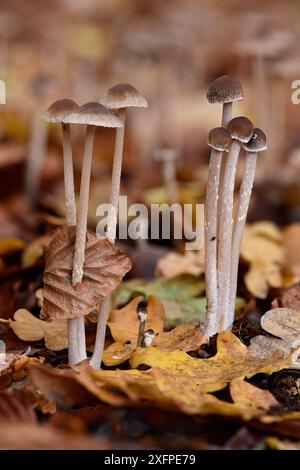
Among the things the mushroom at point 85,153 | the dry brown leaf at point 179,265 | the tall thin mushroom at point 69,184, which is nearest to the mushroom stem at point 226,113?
the mushroom at point 85,153

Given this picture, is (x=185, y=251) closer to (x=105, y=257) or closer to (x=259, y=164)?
(x=105, y=257)

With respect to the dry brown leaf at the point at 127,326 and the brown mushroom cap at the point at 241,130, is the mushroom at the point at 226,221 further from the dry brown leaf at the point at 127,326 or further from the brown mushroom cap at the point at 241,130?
the dry brown leaf at the point at 127,326

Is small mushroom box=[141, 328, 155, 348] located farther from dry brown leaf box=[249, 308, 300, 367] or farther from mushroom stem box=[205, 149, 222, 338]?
dry brown leaf box=[249, 308, 300, 367]

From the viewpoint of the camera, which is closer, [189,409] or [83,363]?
[189,409]

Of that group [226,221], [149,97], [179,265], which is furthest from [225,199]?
[149,97]

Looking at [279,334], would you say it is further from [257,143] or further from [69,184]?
[69,184]

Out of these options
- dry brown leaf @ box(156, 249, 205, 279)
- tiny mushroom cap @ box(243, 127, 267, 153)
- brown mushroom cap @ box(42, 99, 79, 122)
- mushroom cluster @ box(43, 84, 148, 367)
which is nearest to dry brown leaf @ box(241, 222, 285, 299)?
dry brown leaf @ box(156, 249, 205, 279)
